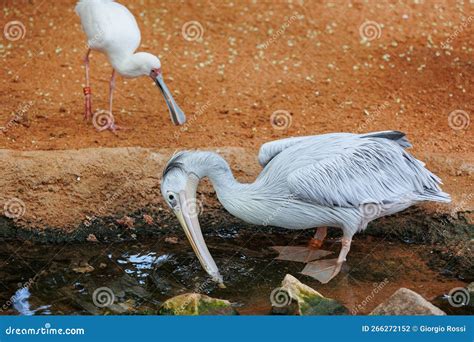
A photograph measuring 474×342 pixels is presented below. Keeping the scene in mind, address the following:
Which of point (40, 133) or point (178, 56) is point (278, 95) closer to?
point (178, 56)

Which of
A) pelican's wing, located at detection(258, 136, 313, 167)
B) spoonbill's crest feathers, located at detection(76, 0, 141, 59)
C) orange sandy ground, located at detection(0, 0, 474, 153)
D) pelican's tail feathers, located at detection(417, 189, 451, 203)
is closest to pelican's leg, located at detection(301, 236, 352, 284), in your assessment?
pelican's tail feathers, located at detection(417, 189, 451, 203)

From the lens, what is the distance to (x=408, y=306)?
5609mm

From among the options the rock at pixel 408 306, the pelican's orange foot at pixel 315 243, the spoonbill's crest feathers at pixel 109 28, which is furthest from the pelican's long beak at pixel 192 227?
the spoonbill's crest feathers at pixel 109 28

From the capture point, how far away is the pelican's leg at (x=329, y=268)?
6660mm

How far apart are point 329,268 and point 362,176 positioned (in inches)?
29.9

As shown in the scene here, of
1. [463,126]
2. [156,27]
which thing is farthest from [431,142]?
[156,27]

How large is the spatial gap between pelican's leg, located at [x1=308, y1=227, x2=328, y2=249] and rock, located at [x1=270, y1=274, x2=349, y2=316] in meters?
1.13

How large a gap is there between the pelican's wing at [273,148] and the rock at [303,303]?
1.37 m

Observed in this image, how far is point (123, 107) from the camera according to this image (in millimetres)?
9484

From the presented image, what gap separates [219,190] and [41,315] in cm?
165

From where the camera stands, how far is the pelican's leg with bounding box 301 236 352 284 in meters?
6.66

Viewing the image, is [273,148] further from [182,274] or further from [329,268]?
[182,274]

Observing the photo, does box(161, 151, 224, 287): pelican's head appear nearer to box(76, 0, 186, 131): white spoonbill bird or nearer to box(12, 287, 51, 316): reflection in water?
box(12, 287, 51, 316): reflection in water

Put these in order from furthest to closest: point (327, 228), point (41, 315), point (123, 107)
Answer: point (123, 107), point (327, 228), point (41, 315)
